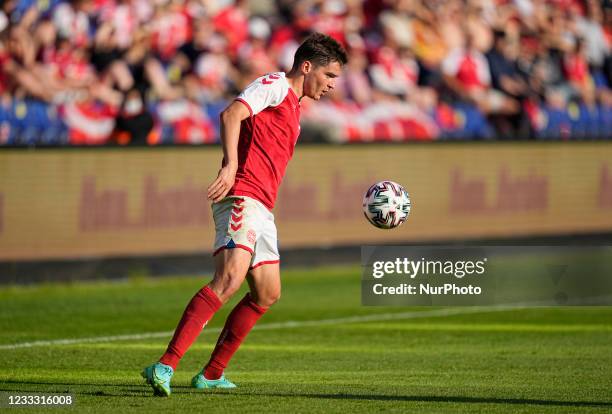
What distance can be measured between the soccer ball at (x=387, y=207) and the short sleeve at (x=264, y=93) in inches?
54.8

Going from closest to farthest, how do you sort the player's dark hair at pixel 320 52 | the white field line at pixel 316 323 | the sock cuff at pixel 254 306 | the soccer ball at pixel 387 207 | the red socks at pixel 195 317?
the red socks at pixel 195 317 → the player's dark hair at pixel 320 52 → the sock cuff at pixel 254 306 → the soccer ball at pixel 387 207 → the white field line at pixel 316 323

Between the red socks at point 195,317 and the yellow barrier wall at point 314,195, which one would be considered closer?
the red socks at point 195,317

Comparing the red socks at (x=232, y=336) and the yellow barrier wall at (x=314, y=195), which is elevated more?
the yellow barrier wall at (x=314, y=195)

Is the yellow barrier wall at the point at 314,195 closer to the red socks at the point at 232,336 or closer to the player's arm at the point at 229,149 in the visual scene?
the red socks at the point at 232,336

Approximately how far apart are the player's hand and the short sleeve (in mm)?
455

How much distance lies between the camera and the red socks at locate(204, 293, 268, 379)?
804 cm

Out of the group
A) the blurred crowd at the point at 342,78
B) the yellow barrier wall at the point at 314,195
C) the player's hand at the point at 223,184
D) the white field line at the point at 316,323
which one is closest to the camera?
the player's hand at the point at 223,184

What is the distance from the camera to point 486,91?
21.7 m

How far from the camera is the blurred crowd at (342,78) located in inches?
667

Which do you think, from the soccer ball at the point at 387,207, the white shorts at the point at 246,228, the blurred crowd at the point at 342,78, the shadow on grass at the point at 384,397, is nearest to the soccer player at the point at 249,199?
the white shorts at the point at 246,228

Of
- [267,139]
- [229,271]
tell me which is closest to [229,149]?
[267,139]

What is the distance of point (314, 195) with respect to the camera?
18312 mm

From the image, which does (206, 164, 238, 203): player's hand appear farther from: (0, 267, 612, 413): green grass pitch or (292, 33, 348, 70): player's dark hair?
(0, 267, 612, 413): green grass pitch

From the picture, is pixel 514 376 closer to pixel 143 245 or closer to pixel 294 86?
pixel 294 86
